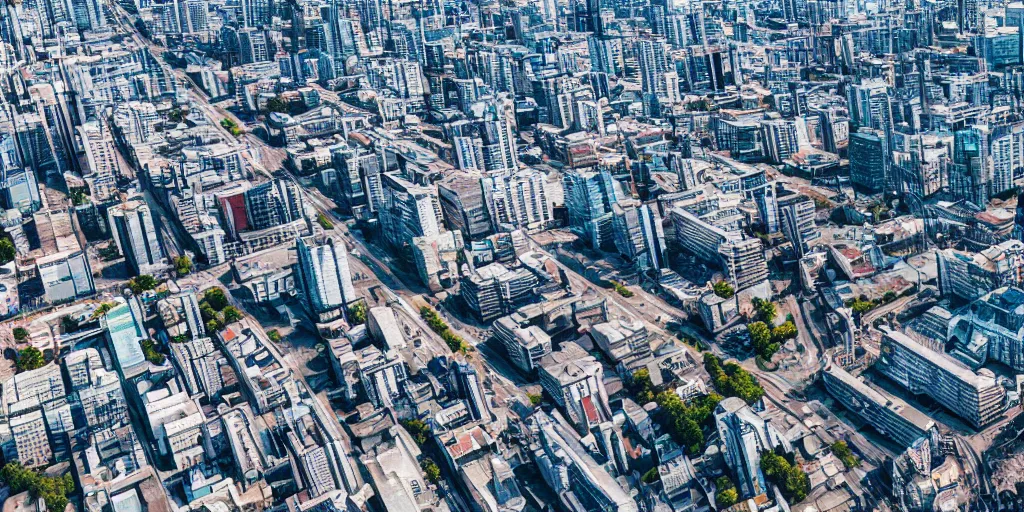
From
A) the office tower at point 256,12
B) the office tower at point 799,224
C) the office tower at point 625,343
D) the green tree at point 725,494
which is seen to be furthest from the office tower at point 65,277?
the office tower at point 256,12

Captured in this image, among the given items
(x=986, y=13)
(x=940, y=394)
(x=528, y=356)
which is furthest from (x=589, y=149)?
(x=986, y=13)

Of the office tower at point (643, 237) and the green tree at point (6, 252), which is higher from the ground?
the green tree at point (6, 252)

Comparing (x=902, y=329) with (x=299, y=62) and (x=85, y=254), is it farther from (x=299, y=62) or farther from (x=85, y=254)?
(x=299, y=62)

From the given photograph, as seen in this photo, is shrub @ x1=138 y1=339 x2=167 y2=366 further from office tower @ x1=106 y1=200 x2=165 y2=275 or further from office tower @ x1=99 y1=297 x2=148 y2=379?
office tower @ x1=106 y1=200 x2=165 y2=275

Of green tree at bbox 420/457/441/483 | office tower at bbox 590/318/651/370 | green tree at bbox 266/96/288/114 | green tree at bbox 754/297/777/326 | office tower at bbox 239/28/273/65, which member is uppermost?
office tower at bbox 239/28/273/65

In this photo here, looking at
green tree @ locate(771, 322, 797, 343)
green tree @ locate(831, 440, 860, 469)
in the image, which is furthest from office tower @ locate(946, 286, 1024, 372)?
green tree @ locate(831, 440, 860, 469)

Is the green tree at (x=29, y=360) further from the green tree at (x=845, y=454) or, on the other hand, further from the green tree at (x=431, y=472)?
the green tree at (x=845, y=454)

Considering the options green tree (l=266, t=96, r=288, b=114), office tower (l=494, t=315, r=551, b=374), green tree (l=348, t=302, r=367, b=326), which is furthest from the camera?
green tree (l=266, t=96, r=288, b=114)
